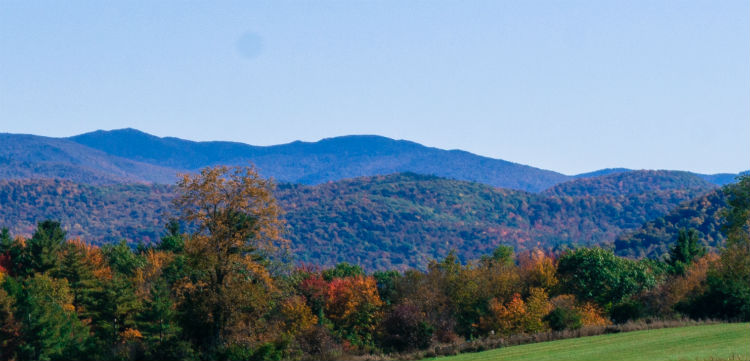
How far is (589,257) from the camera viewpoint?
9550 centimetres

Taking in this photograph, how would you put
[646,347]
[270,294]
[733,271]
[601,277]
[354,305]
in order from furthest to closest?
[354,305] < [601,277] < [733,271] < [270,294] < [646,347]

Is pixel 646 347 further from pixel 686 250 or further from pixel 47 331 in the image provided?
pixel 686 250

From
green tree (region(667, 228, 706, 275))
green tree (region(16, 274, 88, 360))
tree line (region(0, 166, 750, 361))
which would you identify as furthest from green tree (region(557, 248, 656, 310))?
green tree (region(16, 274, 88, 360))

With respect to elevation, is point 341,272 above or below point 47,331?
above

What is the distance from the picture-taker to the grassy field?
124 feet

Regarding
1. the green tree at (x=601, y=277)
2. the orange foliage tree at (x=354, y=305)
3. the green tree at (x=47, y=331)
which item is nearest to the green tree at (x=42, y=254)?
the green tree at (x=47, y=331)

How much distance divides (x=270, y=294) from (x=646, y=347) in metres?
29.6

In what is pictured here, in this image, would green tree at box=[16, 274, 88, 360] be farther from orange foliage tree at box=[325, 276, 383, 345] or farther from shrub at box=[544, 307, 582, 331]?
shrub at box=[544, 307, 582, 331]

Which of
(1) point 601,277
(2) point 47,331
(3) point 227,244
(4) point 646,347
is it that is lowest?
(2) point 47,331

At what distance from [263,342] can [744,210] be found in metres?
39.5

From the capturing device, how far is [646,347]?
1676 inches

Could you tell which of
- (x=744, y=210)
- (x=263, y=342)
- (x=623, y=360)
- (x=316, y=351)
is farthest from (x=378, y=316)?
(x=623, y=360)

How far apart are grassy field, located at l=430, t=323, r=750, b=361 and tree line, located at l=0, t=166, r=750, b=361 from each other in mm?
11191

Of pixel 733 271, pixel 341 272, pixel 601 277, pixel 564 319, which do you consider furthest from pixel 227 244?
pixel 341 272
